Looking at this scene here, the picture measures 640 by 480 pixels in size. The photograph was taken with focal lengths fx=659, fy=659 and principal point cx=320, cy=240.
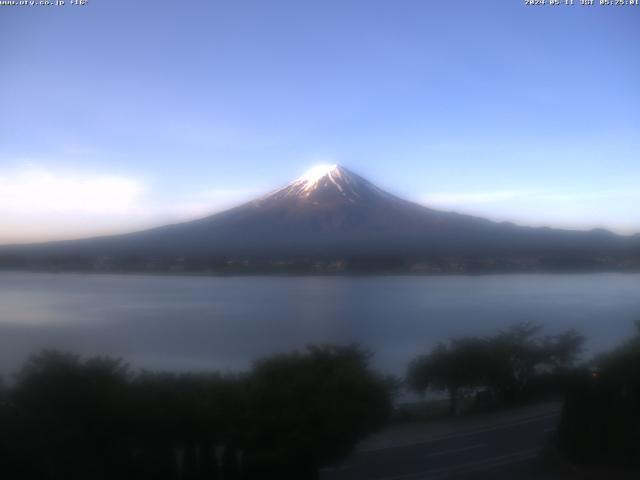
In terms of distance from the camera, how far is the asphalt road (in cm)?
471

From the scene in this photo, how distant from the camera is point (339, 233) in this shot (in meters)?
13.3

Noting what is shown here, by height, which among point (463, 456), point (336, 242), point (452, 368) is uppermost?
point (336, 242)

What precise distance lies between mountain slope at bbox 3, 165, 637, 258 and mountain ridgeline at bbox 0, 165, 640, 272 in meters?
0.02

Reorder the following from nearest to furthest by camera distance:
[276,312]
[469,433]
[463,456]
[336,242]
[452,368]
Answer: [463,456], [469,433], [452,368], [276,312], [336,242]

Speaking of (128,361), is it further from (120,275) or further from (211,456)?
(120,275)

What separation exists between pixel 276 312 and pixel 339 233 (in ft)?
15.9

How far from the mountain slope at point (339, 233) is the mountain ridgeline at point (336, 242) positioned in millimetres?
20

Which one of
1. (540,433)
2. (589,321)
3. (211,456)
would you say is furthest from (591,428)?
(589,321)

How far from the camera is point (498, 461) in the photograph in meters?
4.91

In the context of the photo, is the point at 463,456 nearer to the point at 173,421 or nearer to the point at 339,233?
the point at 173,421

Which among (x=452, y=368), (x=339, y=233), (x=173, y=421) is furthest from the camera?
(x=339, y=233)

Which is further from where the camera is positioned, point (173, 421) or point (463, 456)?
point (463, 456)

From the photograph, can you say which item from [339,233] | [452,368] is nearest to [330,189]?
[339,233]

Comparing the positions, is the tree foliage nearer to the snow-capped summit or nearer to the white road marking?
the white road marking
